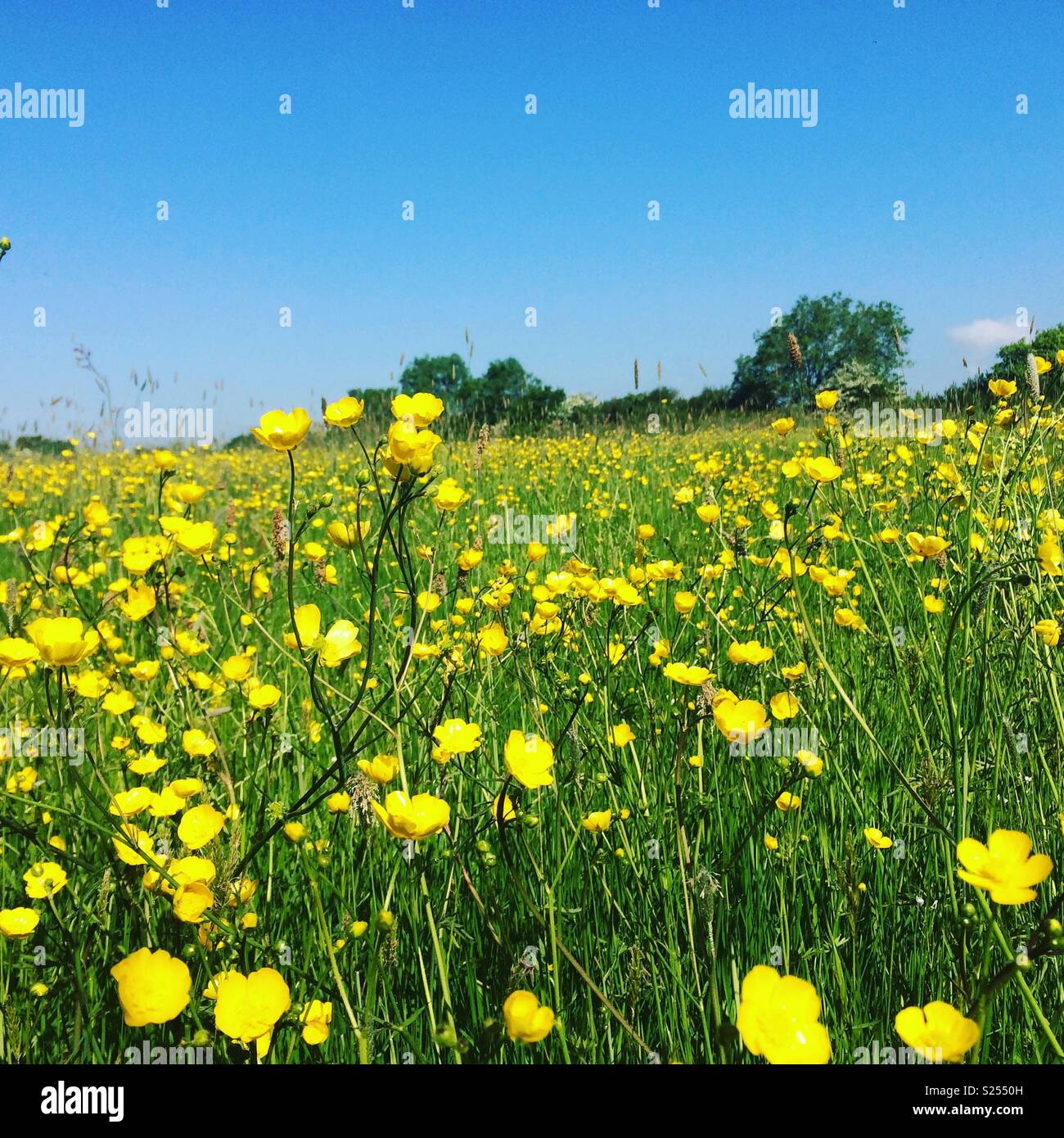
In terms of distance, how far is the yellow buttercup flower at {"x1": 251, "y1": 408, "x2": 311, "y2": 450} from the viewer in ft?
3.79

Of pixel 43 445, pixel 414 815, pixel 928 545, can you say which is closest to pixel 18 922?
pixel 414 815

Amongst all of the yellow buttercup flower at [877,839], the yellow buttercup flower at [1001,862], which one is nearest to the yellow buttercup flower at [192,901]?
the yellow buttercup flower at [1001,862]

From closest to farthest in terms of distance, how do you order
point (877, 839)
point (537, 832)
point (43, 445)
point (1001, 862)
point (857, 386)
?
point (1001, 862) → point (877, 839) → point (537, 832) → point (857, 386) → point (43, 445)

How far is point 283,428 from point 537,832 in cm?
86

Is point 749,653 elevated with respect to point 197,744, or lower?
elevated

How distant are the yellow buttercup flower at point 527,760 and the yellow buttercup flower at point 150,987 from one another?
0.46 m

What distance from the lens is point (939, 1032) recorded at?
71 centimetres

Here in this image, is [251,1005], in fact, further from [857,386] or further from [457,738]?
[857,386]

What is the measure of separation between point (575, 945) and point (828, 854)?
454 mm

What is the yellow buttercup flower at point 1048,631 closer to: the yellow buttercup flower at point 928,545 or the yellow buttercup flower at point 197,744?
the yellow buttercup flower at point 928,545

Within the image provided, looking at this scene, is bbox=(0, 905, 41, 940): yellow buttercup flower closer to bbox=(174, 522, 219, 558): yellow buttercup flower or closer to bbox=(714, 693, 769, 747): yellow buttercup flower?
bbox=(174, 522, 219, 558): yellow buttercup flower

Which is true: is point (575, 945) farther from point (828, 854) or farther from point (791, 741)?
point (791, 741)

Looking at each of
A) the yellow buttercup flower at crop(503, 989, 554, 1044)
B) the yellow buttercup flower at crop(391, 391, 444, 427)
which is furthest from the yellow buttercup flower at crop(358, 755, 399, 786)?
the yellow buttercup flower at crop(391, 391, 444, 427)

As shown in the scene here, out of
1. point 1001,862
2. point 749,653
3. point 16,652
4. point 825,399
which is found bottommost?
point 1001,862
